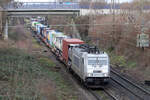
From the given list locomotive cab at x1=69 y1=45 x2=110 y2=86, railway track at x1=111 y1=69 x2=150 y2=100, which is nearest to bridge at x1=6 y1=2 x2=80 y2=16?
railway track at x1=111 y1=69 x2=150 y2=100

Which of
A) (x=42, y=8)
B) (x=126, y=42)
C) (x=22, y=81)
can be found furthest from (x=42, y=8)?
(x=22, y=81)

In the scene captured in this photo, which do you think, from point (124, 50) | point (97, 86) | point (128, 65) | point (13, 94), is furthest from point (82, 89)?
point (124, 50)

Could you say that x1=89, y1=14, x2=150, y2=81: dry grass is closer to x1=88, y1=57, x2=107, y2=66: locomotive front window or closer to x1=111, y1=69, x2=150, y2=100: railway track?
x1=111, y1=69, x2=150, y2=100: railway track

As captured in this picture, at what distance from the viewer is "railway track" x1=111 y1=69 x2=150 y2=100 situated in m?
21.1

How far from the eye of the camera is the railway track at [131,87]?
2114 cm

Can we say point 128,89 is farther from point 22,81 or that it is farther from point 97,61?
point 22,81

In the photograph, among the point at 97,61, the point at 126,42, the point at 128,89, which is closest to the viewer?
the point at 97,61

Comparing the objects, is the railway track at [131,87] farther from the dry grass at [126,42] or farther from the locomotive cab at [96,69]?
the locomotive cab at [96,69]

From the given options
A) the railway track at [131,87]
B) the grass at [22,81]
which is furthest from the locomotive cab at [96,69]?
the railway track at [131,87]

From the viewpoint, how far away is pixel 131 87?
2395cm

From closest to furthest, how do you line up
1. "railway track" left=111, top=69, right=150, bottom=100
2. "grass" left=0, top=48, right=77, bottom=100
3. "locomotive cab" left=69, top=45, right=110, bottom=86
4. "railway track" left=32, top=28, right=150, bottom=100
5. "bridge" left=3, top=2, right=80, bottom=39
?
"grass" left=0, top=48, right=77, bottom=100, "railway track" left=32, top=28, right=150, bottom=100, "railway track" left=111, top=69, right=150, bottom=100, "locomotive cab" left=69, top=45, right=110, bottom=86, "bridge" left=3, top=2, right=80, bottom=39

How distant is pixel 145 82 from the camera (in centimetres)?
2462

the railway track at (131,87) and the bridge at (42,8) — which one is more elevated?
the bridge at (42,8)

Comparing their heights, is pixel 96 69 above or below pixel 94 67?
below
